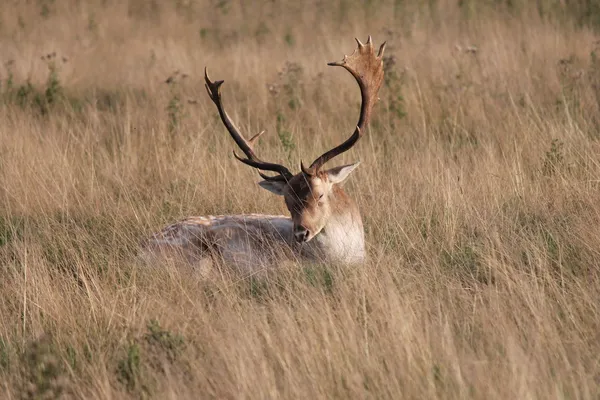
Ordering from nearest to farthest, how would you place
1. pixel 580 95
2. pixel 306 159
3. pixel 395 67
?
pixel 306 159
pixel 580 95
pixel 395 67

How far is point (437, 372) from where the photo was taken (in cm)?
427

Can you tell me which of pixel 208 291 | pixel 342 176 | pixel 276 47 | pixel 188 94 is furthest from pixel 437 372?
pixel 276 47

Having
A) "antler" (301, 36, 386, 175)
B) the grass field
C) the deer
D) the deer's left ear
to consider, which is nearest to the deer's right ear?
the deer

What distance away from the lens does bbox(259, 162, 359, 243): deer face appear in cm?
604

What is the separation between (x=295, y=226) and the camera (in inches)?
237

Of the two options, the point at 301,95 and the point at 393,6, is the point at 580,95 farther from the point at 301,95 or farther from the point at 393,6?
the point at 393,6

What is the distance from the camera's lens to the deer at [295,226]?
20.4ft

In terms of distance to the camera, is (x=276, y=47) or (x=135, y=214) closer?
(x=135, y=214)

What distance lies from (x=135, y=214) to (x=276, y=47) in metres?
6.42

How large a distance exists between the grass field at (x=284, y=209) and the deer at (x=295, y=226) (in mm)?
231

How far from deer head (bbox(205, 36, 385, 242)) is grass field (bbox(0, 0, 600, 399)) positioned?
1.07ft

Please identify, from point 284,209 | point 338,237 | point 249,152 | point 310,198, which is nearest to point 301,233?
point 310,198

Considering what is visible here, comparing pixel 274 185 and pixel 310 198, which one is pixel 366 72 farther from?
pixel 310 198

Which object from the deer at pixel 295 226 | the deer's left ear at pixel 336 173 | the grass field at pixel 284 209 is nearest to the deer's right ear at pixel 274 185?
the deer at pixel 295 226
